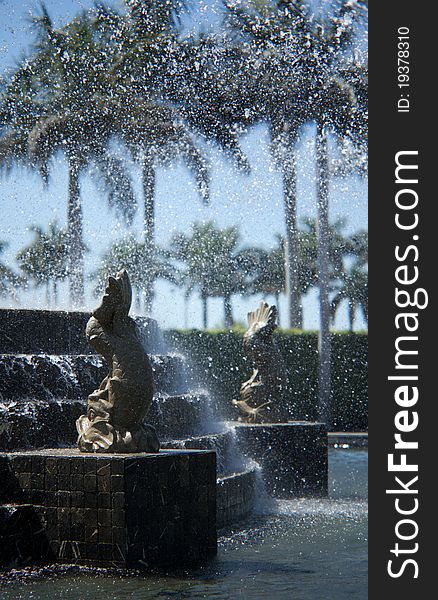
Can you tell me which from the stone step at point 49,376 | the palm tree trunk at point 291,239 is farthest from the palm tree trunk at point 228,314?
the stone step at point 49,376

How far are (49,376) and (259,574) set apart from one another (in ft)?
9.33

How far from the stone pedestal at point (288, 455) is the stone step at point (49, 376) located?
9.47 feet

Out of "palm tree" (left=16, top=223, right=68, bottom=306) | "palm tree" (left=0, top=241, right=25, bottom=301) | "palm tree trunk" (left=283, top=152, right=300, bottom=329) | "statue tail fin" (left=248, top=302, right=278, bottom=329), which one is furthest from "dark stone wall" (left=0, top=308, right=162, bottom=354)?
"palm tree" (left=16, top=223, right=68, bottom=306)

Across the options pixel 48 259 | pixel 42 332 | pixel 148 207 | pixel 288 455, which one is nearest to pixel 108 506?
pixel 42 332

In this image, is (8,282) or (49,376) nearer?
(49,376)

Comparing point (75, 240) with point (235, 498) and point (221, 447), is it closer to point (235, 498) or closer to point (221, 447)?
point (221, 447)

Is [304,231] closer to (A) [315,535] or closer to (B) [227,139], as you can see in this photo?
(B) [227,139]

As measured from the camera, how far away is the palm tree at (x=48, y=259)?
30328mm

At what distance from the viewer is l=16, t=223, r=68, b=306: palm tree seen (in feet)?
99.5

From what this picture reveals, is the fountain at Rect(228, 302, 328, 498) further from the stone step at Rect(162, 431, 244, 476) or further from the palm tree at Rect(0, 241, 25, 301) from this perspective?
the palm tree at Rect(0, 241, 25, 301)

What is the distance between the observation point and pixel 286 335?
75.9 feet

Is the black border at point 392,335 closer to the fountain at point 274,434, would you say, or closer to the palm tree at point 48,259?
the fountain at point 274,434

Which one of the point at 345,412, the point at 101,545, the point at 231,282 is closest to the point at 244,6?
the point at 345,412

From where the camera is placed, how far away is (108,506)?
6.33m
